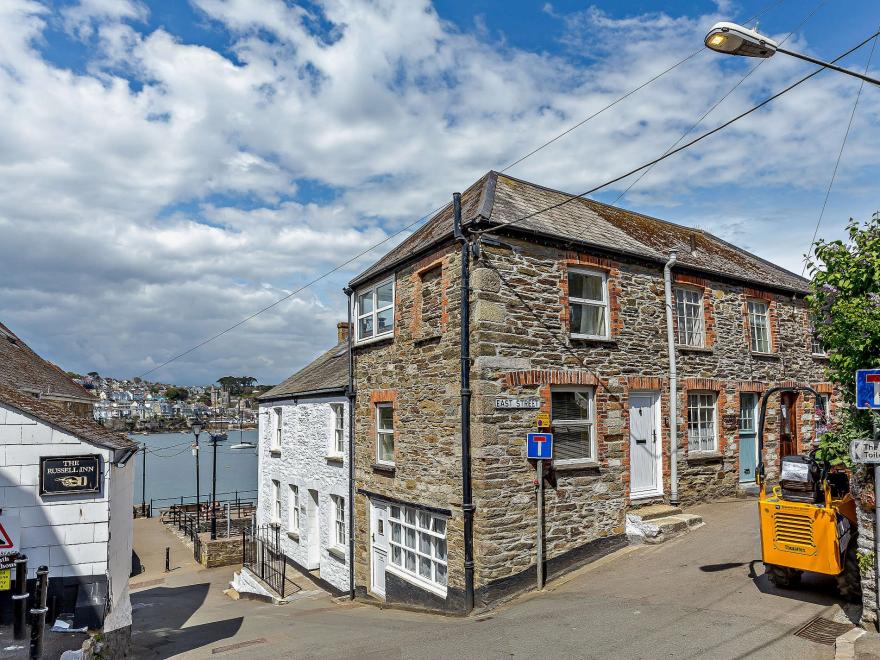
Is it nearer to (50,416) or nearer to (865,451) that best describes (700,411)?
(865,451)

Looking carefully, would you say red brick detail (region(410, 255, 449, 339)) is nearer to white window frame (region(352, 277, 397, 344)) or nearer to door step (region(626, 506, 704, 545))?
white window frame (region(352, 277, 397, 344))

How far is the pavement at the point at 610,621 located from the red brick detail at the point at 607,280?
4.61 metres

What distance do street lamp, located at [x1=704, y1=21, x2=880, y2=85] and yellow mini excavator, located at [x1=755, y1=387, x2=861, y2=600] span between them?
4.35 metres

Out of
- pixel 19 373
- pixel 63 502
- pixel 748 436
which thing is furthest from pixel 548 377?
pixel 19 373

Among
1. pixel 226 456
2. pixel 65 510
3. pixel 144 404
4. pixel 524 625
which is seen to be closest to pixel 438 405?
pixel 524 625

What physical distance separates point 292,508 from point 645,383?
12.8 m

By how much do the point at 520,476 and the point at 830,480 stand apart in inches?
192

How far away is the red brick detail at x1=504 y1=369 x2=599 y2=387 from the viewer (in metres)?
11.6

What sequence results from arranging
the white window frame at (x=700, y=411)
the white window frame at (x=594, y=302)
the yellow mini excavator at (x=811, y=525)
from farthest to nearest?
the white window frame at (x=700, y=411)
the white window frame at (x=594, y=302)
the yellow mini excavator at (x=811, y=525)

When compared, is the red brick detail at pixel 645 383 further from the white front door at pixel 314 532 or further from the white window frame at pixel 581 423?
the white front door at pixel 314 532

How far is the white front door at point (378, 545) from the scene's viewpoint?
14469mm

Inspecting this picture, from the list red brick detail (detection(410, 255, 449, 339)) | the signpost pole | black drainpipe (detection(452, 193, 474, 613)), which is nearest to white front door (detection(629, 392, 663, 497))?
the signpost pole

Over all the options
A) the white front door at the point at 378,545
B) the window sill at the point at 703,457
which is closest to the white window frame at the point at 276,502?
the white front door at the point at 378,545

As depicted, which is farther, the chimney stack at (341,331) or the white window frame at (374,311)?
the chimney stack at (341,331)
